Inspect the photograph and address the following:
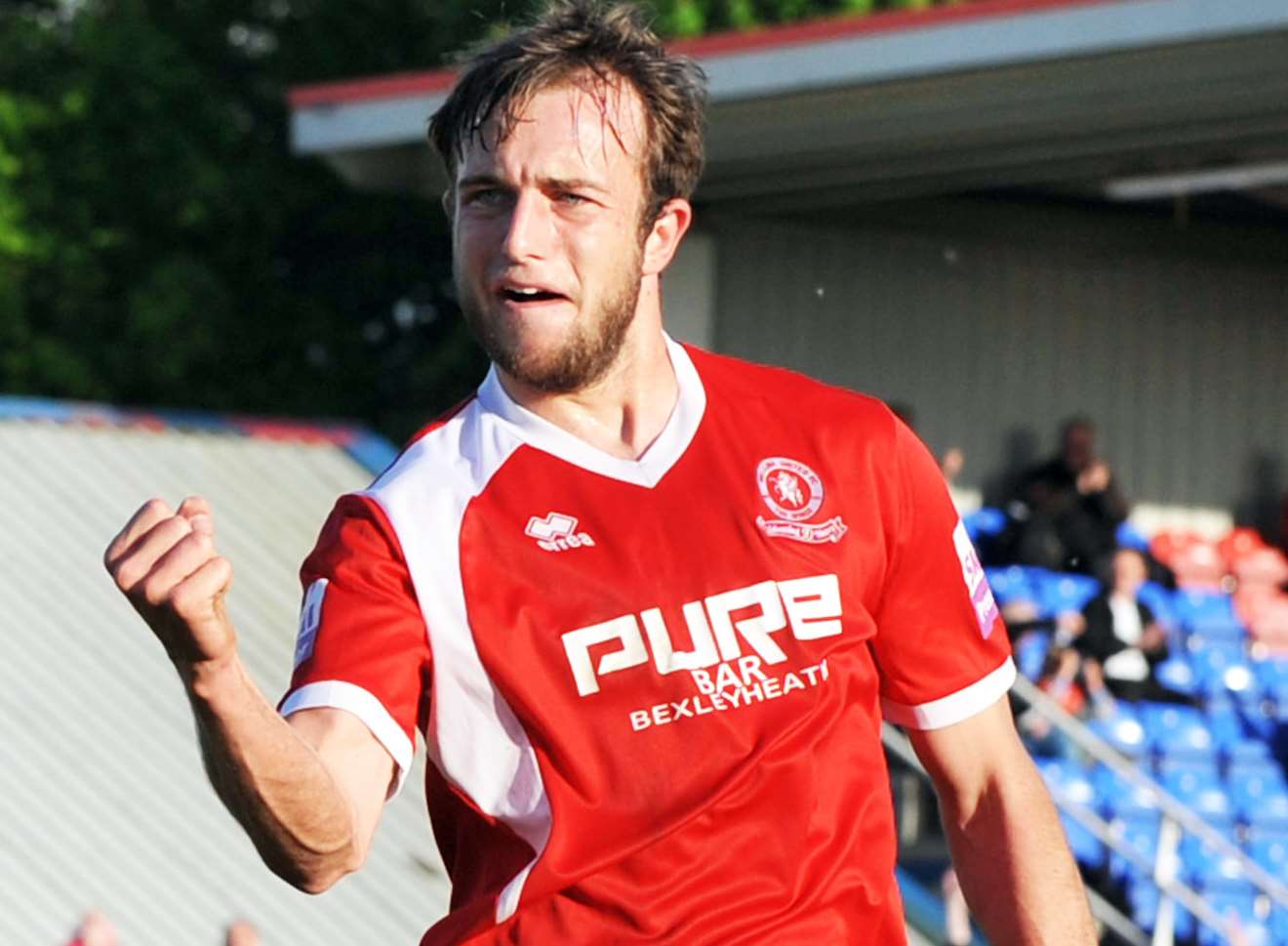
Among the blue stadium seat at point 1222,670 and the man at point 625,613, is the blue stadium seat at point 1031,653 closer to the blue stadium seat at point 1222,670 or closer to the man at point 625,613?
the blue stadium seat at point 1222,670

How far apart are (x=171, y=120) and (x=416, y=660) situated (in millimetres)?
18747

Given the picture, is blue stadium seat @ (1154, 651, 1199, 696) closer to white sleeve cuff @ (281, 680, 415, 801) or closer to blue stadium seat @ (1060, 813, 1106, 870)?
blue stadium seat @ (1060, 813, 1106, 870)

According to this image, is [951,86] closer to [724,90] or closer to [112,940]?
[724,90]

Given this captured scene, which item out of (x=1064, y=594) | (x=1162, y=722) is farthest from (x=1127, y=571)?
(x=1162, y=722)

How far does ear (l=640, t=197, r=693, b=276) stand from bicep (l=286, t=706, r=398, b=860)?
0.69m

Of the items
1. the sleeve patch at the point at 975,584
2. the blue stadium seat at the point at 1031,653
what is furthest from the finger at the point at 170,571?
the blue stadium seat at the point at 1031,653

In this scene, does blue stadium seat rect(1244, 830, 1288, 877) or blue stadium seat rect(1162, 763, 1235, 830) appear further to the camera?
blue stadium seat rect(1162, 763, 1235, 830)

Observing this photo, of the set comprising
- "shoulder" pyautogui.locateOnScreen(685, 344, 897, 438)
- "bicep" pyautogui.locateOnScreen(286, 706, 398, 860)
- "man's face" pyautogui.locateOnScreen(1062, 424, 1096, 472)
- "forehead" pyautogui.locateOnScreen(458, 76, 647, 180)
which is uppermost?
"forehead" pyautogui.locateOnScreen(458, 76, 647, 180)

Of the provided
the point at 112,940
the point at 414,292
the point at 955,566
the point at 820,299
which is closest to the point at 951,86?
the point at 820,299

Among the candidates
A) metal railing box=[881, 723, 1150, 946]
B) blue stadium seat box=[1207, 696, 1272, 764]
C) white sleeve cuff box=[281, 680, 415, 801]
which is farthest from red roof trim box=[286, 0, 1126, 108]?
white sleeve cuff box=[281, 680, 415, 801]

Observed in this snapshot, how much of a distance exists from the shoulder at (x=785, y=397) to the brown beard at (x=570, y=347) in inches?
7.4

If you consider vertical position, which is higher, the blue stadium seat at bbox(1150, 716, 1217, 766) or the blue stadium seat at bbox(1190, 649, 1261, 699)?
the blue stadium seat at bbox(1150, 716, 1217, 766)

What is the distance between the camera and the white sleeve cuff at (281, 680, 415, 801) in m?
2.76

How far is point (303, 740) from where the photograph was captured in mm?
2629
